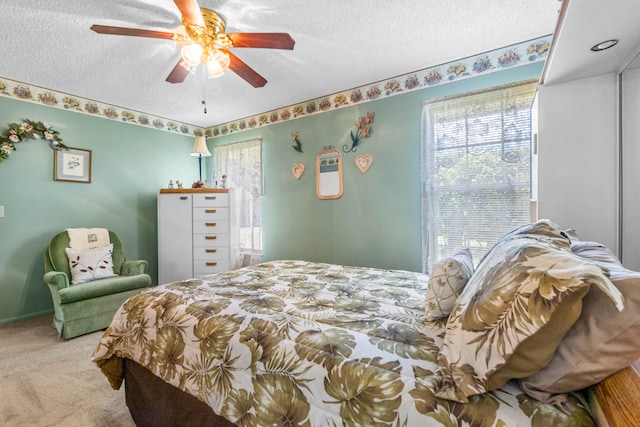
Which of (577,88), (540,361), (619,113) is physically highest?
(577,88)

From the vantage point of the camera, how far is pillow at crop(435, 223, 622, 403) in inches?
24.2

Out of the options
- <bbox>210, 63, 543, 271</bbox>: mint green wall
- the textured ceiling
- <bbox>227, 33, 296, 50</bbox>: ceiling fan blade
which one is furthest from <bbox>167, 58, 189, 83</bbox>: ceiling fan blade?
<bbox>210, 63, 543, 271</bbox>: mint green wall

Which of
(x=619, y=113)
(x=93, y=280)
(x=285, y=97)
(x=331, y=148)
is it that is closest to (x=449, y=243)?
(x=619, y=113)

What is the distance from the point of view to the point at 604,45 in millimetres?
1440

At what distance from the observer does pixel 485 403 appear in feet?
2.37

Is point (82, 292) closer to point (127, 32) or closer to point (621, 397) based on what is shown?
point (127, 32)

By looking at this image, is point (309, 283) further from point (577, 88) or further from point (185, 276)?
point (185, 276)

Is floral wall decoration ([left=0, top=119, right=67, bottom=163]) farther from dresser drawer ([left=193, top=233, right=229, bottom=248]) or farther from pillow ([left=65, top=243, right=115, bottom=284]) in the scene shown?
dresser drawer ([left=193, top=233, right=229, bottom=248])

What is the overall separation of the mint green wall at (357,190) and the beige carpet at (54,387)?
2239mm

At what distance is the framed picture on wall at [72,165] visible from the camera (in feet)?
10.8

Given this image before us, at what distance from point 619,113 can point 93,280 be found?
445 cm

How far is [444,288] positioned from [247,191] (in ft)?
11.5

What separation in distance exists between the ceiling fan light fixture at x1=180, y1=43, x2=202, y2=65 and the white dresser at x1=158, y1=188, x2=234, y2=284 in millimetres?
2140

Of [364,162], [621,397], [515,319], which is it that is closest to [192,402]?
[515,319]
